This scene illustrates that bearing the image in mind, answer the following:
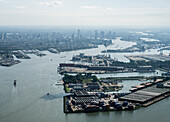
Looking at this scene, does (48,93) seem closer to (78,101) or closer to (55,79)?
(78,101)

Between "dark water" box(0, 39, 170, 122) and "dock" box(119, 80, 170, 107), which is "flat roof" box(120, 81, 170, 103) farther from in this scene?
"dark water" box(0, 39, 170, 122)

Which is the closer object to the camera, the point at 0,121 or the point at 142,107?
the point at 0,121

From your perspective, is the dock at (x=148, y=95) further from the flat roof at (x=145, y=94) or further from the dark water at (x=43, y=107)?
the dark water at (x=43, y=107)

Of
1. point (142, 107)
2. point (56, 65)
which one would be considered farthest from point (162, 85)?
point (56, 65)

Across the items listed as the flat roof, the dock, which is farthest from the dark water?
the flat roof

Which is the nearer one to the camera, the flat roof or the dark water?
the dark water

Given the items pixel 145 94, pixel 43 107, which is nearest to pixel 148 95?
pixel 145 94

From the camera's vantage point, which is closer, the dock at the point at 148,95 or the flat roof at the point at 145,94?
the dock at the point at 148,95

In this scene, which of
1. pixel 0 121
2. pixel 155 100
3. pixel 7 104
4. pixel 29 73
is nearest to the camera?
pixel 0 121

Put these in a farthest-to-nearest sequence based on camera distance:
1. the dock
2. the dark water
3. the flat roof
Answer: the flat roof, the dock, the dark water

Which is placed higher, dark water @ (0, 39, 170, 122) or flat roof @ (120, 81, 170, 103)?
flat roof @ (120, 81, 170, 103)

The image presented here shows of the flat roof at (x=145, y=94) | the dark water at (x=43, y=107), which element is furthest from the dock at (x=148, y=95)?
the dark water at (x=43, y=107)
